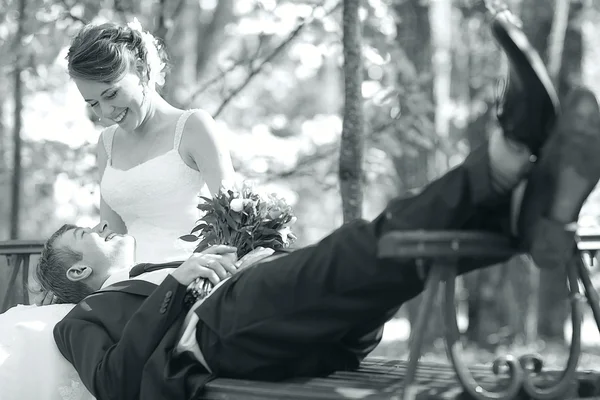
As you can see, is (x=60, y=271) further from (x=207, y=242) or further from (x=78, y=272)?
(x=207, y=242)

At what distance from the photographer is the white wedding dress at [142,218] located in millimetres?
3660

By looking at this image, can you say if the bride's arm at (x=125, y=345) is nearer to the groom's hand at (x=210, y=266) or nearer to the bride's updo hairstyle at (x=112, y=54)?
Result: the groom's hand at (x=210, y=266)

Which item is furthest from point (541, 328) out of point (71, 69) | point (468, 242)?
point (468, 242)

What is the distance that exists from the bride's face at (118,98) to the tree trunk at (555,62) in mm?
6110

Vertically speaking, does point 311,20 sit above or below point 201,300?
above

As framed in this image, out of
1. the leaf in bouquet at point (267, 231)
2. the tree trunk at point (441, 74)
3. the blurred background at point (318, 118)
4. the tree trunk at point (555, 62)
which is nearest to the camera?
the leaf in bouquet at point (267, 231)

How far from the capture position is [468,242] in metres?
2.46

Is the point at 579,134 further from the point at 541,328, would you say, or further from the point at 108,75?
the point at 541,328

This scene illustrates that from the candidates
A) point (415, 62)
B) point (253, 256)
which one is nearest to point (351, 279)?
point (253, 256)

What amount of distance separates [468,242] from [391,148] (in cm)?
458

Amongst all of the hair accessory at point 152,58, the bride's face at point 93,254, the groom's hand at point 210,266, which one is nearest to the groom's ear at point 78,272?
the bride's face at point 93,254

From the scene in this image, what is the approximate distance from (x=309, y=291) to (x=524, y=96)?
2.97 feet

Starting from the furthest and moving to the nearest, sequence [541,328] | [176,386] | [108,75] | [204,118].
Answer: [541,328] → [204,118] → [108,75] → [176,386]

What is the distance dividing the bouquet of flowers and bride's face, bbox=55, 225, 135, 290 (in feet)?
1.67
